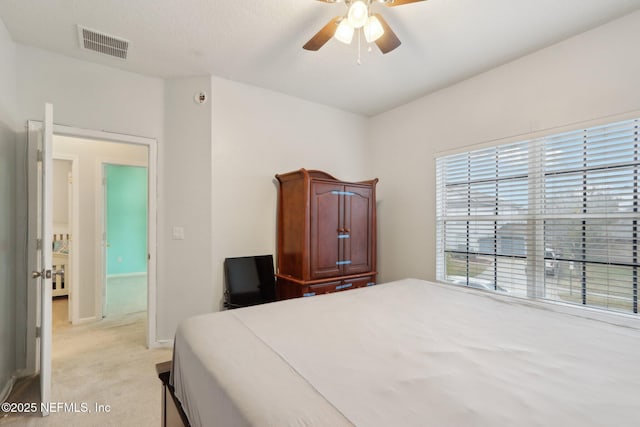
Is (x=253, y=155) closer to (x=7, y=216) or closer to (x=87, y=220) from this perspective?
(x=7, y=216)

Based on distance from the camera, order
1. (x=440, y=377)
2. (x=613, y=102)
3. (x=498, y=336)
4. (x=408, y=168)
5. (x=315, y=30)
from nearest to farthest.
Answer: (x=440, y=377) → (x=498, y=336) → (x=613, y=102) → (x=315, y=30) → (x=408, y=168)

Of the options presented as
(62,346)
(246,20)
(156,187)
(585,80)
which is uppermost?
(246,20)

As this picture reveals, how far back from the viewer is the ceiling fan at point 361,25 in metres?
1.62

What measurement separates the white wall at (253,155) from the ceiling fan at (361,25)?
4.46 ft

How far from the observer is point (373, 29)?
1.75 metres

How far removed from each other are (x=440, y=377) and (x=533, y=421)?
0.89 ft

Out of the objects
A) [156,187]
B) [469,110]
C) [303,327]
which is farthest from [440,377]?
[156,187]

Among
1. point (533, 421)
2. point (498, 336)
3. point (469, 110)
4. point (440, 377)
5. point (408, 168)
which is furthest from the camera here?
point (408, 168)

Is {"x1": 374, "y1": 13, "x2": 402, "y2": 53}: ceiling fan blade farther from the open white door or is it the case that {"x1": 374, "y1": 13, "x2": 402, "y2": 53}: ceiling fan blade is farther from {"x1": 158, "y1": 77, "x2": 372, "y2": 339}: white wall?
the open white door

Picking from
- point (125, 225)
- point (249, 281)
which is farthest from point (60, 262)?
point (249, 281)

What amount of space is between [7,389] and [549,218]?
14.2ft

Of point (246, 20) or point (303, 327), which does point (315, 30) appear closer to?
point (246, 20)

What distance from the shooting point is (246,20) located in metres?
2.08

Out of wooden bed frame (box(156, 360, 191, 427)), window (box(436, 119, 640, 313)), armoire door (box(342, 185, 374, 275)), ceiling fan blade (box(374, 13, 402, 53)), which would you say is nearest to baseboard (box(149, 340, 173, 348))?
wooden bed frame (box(156, 360, 191, 427))
